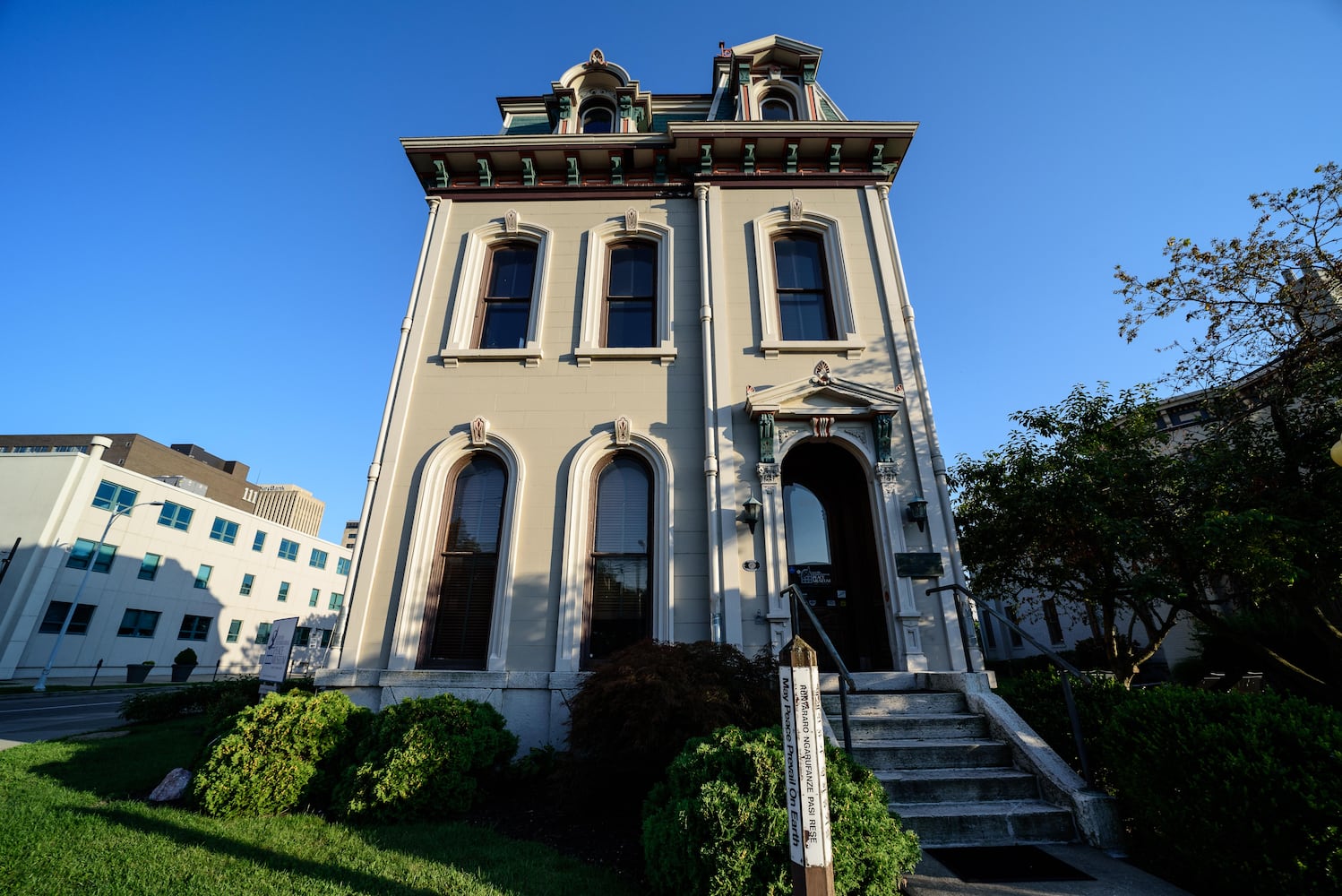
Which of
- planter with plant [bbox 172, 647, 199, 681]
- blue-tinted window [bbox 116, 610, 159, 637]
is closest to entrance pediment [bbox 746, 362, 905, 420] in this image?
planter with plant [bbox 172, 647, 199, 681]

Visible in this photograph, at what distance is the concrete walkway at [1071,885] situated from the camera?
363cm

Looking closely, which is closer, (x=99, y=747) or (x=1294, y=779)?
(x=1294, y=779)

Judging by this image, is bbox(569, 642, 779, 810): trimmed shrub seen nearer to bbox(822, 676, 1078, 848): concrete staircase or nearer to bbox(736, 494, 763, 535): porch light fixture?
bbox(822, 676, 1078, 848): concrete staircase

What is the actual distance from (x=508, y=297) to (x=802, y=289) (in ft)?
16.8

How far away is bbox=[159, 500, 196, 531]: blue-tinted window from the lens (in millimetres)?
32500

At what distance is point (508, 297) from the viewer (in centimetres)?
1003

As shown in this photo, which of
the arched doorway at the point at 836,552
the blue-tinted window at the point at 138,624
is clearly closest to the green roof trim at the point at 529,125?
the arched doorway at the point at 836,552

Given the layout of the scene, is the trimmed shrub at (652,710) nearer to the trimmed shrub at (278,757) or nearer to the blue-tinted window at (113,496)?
the trimmed shrub at (278,757)

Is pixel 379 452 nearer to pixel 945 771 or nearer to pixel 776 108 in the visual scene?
pixel 945 771

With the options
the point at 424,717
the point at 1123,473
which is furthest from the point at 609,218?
the point at 1123,473

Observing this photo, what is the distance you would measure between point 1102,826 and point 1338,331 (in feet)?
30.6

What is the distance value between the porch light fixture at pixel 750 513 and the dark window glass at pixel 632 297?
130 inches

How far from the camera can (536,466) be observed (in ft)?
27.5

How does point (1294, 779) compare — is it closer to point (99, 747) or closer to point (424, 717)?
point (424, 717)
